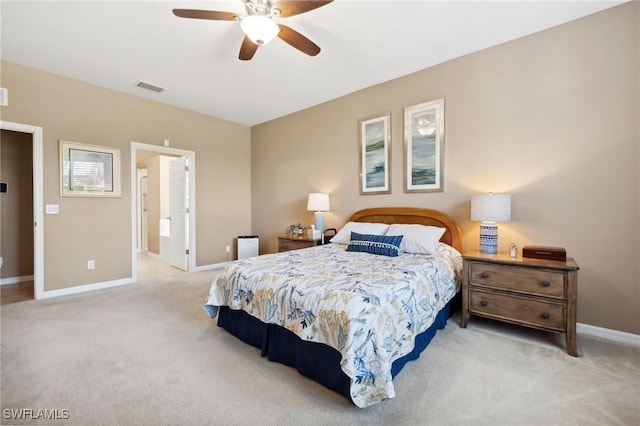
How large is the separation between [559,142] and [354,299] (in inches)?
102

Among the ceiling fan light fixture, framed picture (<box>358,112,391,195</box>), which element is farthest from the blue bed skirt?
the ceiling fan light fixture

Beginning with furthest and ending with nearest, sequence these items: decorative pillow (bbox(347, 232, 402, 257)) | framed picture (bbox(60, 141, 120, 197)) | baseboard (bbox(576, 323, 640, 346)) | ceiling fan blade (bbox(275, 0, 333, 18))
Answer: framed picture (bbox(60, 141, 120, 197))
decorative pillow (bbox(347, 232, 402, 257))
baseboard (bbox(576, 323, 640, 346))
ceiling fan blade (bbox(275, 0, 333, 18))

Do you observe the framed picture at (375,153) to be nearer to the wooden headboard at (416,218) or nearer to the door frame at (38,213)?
the wooden headboard at (416,218)

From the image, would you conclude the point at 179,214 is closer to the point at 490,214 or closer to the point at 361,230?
the point at 361,230

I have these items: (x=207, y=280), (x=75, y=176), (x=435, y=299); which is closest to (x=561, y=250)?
(x=435, y=299)

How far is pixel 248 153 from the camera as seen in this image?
232 inches

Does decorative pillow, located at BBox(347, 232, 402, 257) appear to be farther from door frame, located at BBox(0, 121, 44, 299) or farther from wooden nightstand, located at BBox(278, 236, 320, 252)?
door frame, located at BBox(0, 121, 44, 299)

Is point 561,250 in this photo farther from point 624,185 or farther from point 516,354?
point 516,354

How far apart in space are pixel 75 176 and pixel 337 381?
14.0 ft

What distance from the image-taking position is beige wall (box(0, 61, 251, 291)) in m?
3.49

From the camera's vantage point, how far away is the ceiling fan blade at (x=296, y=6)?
195 centimetres

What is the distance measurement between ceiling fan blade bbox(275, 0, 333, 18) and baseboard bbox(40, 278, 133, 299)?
4.24 m

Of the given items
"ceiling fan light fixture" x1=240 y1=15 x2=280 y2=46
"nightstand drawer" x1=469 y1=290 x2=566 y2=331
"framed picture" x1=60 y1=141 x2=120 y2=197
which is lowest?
"nightstand drawer" x1=469 y1=290 x2=566 y2=331

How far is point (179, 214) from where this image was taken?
5195 mm
